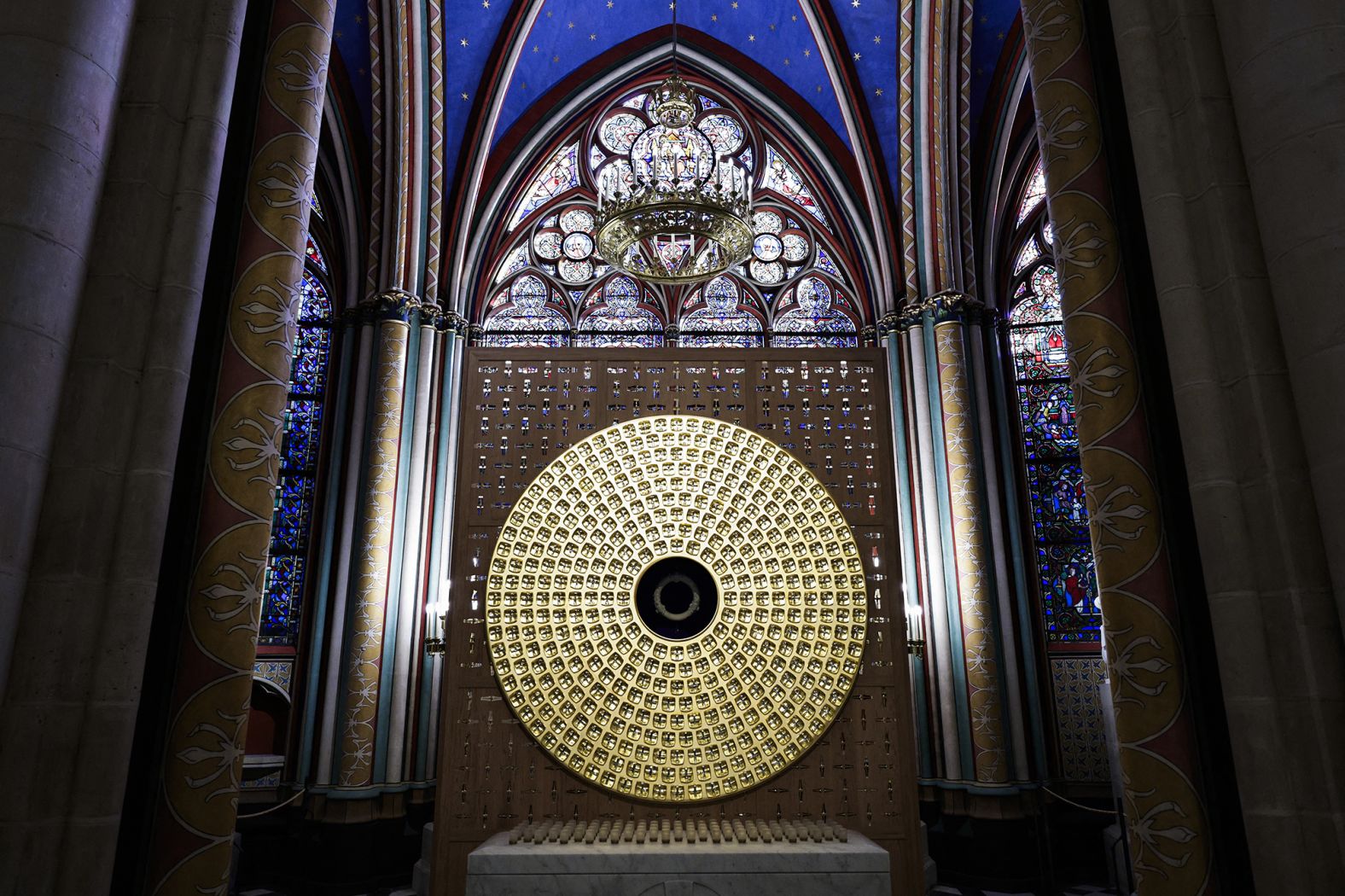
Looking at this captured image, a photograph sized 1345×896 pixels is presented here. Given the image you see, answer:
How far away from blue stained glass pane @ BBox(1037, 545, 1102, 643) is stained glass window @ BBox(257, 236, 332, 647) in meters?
8.78

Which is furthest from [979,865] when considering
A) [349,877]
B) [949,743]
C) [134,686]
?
[134,686]

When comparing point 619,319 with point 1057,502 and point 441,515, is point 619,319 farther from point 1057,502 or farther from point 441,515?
point 1057,502

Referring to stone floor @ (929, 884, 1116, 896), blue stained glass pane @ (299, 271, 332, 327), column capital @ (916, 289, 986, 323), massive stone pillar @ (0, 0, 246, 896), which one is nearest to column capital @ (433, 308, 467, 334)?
blue stained glass pane @ (299, 271, 332, 327)

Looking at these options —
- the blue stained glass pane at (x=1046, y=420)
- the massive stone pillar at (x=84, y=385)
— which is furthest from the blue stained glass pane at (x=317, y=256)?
the blue stained glass pane at (x=1046, y=420)

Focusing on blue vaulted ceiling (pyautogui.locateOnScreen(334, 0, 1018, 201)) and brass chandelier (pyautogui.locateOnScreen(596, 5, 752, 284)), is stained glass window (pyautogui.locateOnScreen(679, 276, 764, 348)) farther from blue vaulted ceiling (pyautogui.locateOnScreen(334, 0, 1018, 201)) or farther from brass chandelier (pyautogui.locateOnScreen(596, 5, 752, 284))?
brass chandelier (pyautogui.locateOnScreen(596, 5, 752, 284))

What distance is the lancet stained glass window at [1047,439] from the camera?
1013 centimetres

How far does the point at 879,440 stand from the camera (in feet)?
16.1

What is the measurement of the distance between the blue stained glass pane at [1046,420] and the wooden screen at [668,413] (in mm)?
6765

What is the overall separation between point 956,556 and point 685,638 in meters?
4.97

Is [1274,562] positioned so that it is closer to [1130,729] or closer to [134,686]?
[1130,729]

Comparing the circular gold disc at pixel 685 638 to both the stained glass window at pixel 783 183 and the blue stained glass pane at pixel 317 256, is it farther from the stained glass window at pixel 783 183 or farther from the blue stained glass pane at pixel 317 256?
the stained glass window at pixel 783 183

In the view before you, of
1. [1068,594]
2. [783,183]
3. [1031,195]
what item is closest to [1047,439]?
[1068,594]

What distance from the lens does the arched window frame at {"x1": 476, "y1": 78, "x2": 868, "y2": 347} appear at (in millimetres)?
11852

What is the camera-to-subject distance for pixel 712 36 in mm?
11500
